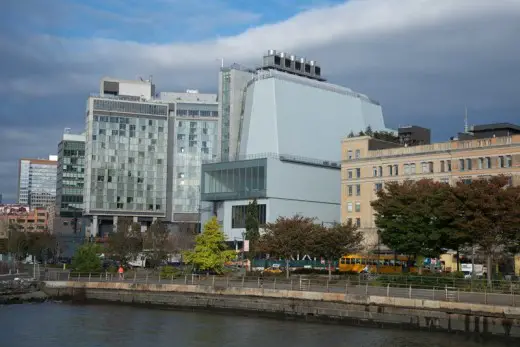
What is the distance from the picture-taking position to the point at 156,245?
113 meters

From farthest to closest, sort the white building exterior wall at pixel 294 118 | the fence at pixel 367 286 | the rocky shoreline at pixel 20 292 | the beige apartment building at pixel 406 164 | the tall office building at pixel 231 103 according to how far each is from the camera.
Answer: the tall office building at pixel 231 103
the white building exterior wall at pixel 294 118
the beige apartment building at pixel 406 164
the rocky shoreline at pixel 20 292
the fence at pixel 367 286

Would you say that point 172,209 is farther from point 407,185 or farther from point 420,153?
point 407,185

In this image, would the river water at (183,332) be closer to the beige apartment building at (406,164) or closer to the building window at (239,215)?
the beige apartment building at (406,164)

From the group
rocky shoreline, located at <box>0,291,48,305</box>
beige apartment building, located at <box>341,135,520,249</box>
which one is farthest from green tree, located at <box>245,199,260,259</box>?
rocky shoreline, located at <box>0,291,48,305</box>

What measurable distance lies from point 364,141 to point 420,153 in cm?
1165

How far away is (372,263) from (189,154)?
103 metres

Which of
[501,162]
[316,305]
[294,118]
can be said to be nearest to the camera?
[316,305]

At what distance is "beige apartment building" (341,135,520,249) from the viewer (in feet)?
324

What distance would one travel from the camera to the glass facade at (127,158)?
181 metres

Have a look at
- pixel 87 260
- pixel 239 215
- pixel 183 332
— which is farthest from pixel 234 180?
pixel 183 332

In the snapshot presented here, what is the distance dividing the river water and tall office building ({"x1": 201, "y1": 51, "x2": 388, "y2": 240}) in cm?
7252

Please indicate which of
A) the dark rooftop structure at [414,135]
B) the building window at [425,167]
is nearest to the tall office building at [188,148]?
the dark rooftop structure at [414,135]

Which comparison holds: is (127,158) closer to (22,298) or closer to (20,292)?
(20,292)

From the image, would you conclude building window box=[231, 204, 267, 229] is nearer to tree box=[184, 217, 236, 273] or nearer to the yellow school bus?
the yellow school bus
